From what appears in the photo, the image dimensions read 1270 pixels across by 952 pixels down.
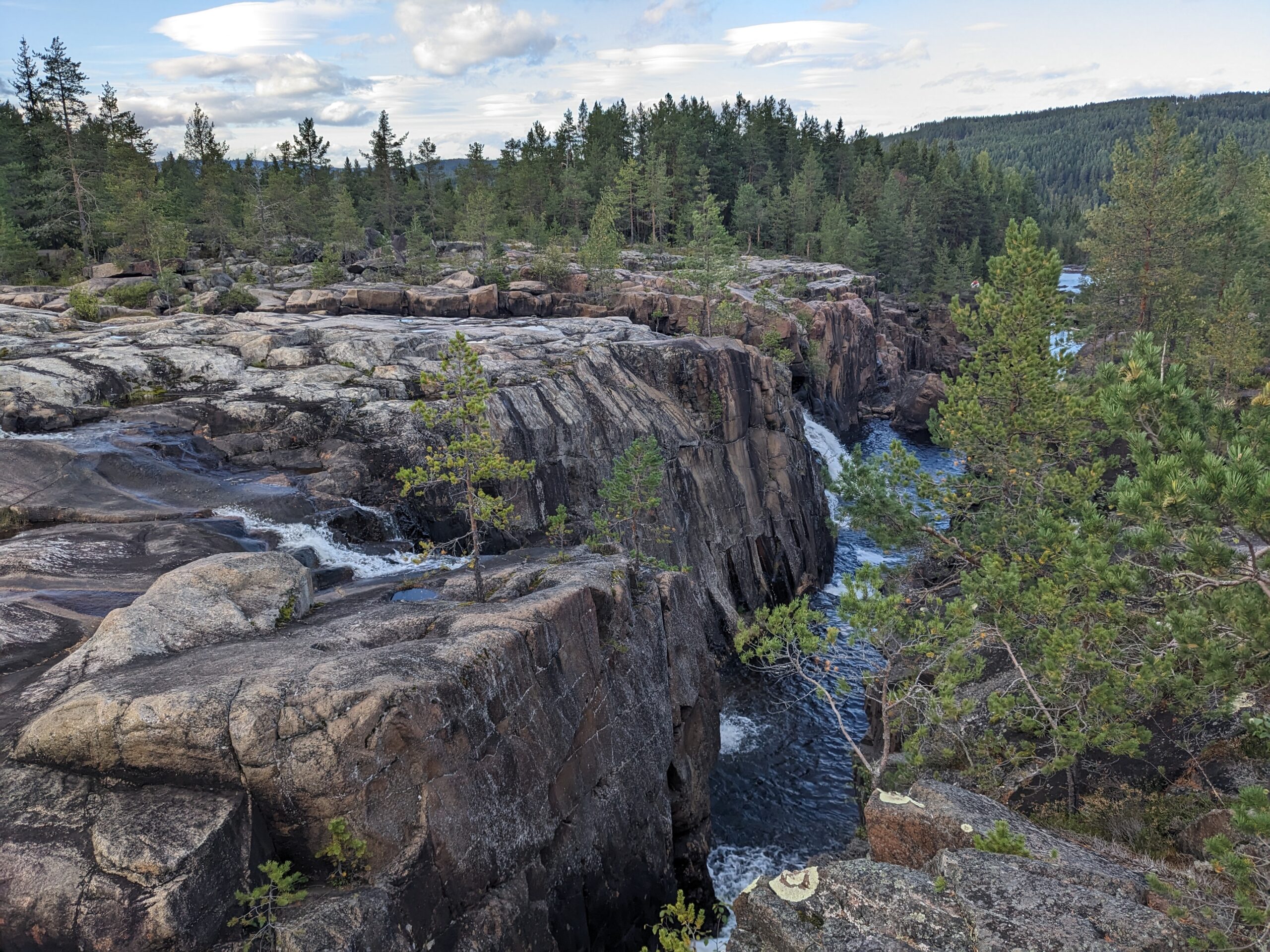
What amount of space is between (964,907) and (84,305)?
1937 inches

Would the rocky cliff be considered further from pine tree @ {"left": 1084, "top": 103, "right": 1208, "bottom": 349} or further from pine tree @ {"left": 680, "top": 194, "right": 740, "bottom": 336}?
pine tree @ {"left": 1084, "top": 103, "right": 1208, "bottom": 349}

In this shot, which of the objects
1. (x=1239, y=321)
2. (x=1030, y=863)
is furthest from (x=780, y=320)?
(x=1030, y=863)

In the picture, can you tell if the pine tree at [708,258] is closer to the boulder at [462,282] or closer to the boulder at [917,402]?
the boulder at [462,282]

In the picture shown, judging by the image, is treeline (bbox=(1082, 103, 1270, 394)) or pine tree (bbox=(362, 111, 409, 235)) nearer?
treeline (bbox=(1082, 103, 1270, 394))

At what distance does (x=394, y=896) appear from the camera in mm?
12086

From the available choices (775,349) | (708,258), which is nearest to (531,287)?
(708,258)

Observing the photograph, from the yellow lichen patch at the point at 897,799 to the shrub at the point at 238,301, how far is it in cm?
4739

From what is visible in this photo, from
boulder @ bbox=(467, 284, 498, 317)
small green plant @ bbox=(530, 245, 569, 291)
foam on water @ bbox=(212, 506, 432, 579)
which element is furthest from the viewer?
small green plant @ bbox=(530, 245, 569, 291)

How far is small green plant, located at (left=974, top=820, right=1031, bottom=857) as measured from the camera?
11.7m

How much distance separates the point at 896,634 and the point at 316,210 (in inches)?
3102

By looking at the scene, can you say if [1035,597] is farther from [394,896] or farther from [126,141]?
[126,141]

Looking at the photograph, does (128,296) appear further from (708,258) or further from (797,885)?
(797,885)

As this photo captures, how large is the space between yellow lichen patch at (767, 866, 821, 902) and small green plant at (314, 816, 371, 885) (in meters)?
6.68

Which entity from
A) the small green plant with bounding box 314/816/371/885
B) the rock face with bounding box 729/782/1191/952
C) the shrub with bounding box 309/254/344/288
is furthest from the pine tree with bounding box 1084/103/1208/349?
the shrub with bounding box 309/254/344/288
